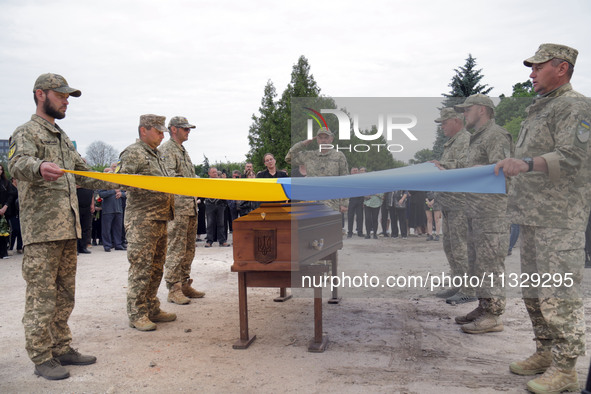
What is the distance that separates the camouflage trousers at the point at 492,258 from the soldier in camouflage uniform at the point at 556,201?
97cm

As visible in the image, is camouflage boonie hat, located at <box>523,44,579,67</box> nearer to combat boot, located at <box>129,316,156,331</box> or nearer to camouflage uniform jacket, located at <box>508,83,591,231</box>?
camouflage uniform jacket, located at <box>508,83,591,231</box>

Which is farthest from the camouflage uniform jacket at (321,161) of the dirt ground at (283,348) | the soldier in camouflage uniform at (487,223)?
the soldier in camouflage uniform at (487,223)

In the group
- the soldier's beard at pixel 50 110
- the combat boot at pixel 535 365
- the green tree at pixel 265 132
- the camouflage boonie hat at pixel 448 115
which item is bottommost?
the combat boot at pixel 535 365

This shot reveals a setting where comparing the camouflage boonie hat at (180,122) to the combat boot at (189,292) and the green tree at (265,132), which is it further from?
the green tree at (265,132)

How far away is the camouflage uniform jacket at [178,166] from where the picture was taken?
5.29m

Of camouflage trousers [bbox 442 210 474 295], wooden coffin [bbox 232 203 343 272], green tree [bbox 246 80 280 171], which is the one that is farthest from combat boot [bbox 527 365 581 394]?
green tree [bbox 246 80 280 171]

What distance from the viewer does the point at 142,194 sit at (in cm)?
429

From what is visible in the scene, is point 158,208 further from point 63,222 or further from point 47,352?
point 47,352

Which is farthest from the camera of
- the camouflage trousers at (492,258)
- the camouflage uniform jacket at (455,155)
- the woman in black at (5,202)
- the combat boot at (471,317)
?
the woman in black at (5,202)

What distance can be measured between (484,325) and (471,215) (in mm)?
1029

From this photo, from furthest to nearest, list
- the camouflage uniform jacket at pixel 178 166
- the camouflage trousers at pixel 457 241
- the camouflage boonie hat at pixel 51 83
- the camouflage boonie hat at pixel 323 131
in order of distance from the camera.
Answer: the camouflage boonie hat at pixel 323 131
the camouflage uniform jacket at pixel 178 166
the camouflage trousers at pixel 457 241
the camouflage boonie hat at pixel 51 83

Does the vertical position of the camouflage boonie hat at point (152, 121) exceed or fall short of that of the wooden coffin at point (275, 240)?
it exceeds it

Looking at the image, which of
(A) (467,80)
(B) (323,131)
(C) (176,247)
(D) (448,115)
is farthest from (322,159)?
(A) (467,80)

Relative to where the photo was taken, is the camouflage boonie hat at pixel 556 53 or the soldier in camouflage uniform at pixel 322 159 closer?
the camouflage boonie hat at pixel 556 53
